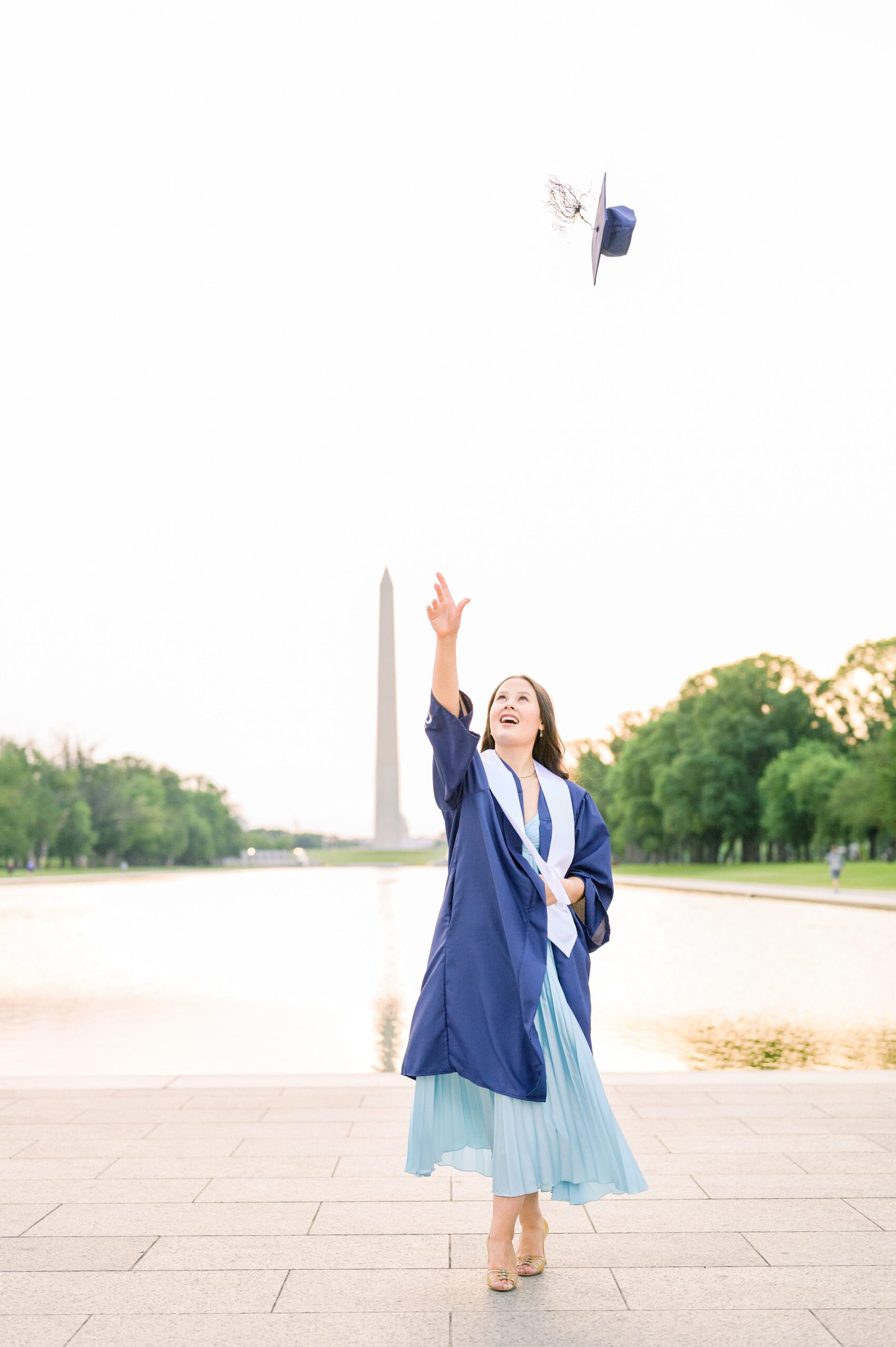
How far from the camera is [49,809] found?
78188 mm

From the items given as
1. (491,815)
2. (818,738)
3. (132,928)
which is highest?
(818,738)

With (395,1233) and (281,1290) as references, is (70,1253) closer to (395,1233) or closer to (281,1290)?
(281,1290)

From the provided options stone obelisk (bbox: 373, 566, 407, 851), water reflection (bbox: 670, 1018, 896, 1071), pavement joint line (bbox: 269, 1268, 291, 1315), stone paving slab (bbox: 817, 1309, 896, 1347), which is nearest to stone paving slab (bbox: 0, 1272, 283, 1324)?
pavement joint line (bbox: 269, 1268, 291, 1315)

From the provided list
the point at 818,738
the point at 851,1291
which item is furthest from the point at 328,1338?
the point at 818,738

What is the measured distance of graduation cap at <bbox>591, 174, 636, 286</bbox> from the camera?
5211 millimetres

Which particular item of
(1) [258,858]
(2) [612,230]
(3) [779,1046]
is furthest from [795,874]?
(1) [258,858]

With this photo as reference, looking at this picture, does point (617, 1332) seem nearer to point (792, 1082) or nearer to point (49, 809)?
point (792, 1082)

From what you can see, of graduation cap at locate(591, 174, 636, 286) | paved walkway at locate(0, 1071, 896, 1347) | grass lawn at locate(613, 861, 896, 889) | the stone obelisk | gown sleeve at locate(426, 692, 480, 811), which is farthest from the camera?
the stone obelisk

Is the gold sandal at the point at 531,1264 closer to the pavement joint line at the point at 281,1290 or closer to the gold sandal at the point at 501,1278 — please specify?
the gold sandal at the point at 501,1278

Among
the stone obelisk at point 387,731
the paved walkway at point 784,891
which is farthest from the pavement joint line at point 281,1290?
the stone obelisk at point 387,731

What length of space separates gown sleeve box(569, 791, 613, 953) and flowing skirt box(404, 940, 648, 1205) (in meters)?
0.18

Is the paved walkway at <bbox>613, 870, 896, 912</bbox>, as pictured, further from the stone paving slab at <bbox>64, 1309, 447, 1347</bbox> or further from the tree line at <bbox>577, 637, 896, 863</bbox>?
the stone paving slab at <bbox>64, 1309, 447, 1347</bbox>

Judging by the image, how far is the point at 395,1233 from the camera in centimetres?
433

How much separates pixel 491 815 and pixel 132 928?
66.4 feet
